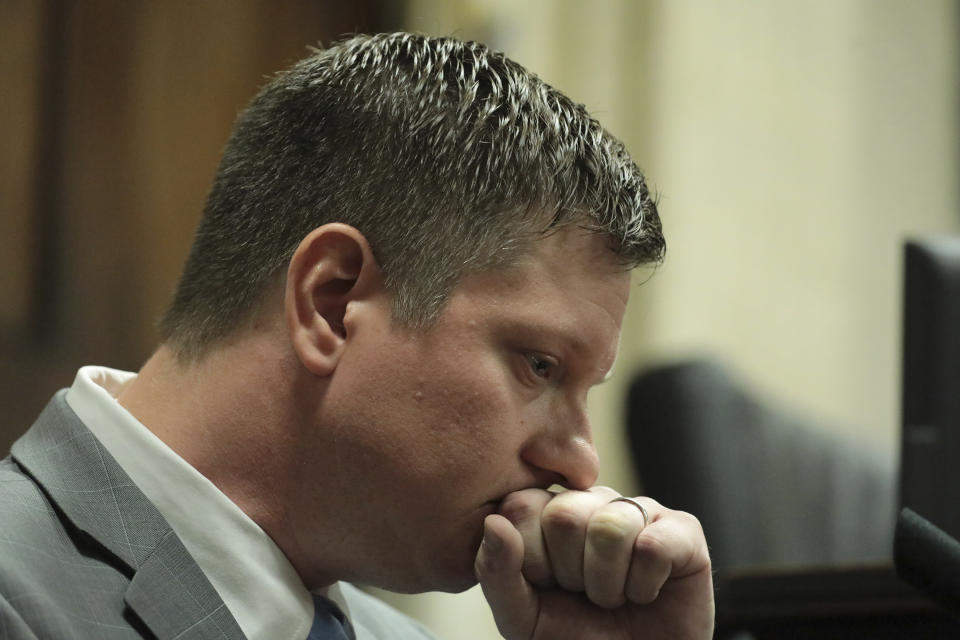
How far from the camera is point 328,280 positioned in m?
1.62

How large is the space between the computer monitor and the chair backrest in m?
2.27

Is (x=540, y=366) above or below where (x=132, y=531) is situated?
above

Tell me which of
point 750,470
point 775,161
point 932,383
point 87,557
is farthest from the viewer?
point 775,161

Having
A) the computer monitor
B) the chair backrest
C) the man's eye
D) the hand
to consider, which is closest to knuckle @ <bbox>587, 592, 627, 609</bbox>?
the hand

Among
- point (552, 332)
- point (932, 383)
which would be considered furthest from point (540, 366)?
point (932, 383)

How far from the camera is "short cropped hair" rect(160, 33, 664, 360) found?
1.63m

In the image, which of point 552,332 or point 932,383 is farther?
point 932,383

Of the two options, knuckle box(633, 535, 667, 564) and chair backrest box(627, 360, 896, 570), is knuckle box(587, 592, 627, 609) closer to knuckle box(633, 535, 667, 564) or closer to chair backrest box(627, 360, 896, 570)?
knuckle box(633, 535, 667, 564)

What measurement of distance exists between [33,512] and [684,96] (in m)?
4.67

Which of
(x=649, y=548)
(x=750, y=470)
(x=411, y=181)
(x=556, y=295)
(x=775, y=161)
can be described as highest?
(x=411, y=181)

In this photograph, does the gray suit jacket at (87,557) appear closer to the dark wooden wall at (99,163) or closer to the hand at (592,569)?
the hand at (592,569)

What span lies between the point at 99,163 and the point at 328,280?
2516 millimetres

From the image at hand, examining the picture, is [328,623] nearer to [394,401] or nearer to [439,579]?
[439,579]

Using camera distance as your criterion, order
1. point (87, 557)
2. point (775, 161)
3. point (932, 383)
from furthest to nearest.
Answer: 1. point (775, 161)
2. point (932, 383)
3. point (87, 557)
